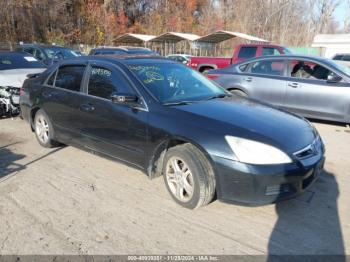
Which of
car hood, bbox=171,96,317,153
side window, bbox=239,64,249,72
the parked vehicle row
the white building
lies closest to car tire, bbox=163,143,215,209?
car hood, bbox=171,96,317,153

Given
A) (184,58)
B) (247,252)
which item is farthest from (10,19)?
(247,252)

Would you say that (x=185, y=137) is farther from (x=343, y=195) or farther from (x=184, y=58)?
(x=184, y=58)

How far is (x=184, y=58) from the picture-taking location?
81.0 feet

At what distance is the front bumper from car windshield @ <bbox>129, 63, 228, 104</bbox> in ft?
3.97

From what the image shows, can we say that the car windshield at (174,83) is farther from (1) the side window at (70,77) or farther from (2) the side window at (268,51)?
(2) the side window at (268,51)

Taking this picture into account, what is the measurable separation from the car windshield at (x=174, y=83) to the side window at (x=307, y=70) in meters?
3.63

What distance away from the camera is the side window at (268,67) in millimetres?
8219

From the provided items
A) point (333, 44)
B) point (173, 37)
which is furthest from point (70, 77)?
point (333, 44)

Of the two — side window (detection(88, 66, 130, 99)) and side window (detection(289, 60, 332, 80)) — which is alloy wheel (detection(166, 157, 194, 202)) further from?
side window (detection(289, 60, 332, 80))

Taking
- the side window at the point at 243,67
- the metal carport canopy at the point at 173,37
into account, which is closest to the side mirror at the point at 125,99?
the side window at the point at 243,67

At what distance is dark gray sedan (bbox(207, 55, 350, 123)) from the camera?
7.40 m

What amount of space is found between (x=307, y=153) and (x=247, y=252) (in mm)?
1254

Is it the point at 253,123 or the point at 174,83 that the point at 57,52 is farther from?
the point at 253,123

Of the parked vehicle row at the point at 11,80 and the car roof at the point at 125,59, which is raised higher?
the car roof at the point at 125,59
